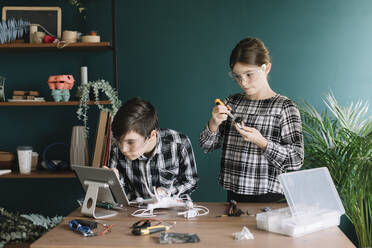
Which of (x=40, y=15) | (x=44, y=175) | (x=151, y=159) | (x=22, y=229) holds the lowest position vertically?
(x=22, y=229)

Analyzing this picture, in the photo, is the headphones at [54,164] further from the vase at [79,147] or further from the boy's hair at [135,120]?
the boy's hair at [135,120]

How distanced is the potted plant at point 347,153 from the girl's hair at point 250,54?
92 cm

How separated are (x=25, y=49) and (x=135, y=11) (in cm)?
93

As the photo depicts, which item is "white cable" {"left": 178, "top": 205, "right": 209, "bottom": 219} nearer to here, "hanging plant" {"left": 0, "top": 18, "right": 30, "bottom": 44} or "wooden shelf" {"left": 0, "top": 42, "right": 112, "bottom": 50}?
"wooden shelf" {"left": 0, "top": 42, "right": 112, "bottom": 50}

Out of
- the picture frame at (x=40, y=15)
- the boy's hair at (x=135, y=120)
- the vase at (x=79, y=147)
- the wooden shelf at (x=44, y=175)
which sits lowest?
the wooden shelf at (x=44, y=175)

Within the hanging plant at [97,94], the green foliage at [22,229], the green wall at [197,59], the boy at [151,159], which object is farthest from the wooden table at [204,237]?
the green wall at [197,59]

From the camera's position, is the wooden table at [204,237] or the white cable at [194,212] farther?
the white cable at [194,212]

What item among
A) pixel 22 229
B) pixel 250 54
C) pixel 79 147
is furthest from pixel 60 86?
pixel 250 54

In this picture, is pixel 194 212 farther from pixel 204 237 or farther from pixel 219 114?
pixel 219 114

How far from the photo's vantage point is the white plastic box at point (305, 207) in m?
1.56

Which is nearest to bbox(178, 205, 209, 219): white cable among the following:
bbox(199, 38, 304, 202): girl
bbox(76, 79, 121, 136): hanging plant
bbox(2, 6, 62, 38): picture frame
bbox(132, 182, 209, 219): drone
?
bbox(132, 182, 209, 219): drone

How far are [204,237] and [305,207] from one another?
0.45 m

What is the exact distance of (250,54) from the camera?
2.05 metres

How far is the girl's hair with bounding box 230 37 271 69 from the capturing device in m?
2.05
